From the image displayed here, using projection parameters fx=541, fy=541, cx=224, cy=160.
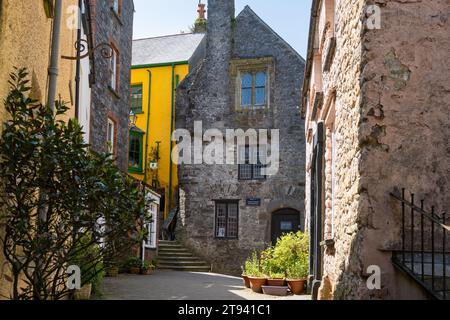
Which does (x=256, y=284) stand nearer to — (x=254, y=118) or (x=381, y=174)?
(x=381, y=174)

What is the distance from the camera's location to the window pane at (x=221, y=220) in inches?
791

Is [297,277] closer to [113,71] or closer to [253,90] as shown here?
[113,71]

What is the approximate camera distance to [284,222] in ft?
64.1

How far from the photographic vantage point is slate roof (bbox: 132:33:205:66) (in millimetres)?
24562

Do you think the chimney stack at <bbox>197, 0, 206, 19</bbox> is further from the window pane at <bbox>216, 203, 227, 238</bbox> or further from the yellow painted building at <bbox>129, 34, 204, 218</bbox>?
the window pane at <bbox>216, 203, 227, 238</bbox>

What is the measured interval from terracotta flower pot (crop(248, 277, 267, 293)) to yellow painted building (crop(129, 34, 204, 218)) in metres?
11.7

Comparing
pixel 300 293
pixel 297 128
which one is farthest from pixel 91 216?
pixel 297 128

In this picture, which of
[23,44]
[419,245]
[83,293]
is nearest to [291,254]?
[83,293]

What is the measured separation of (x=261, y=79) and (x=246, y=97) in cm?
89

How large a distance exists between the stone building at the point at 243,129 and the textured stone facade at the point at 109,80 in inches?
144

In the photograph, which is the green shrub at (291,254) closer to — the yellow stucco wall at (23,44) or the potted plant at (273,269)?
the potted plant at (273,269)

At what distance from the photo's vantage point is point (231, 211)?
794 inches

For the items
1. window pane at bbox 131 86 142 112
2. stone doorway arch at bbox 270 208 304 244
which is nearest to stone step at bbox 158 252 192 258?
stone doorway arch at bbox 270 208 304 244

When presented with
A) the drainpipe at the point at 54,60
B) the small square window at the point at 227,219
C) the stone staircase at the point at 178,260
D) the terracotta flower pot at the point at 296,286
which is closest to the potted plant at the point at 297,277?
the terracotta flower pot at the point at 296,286
